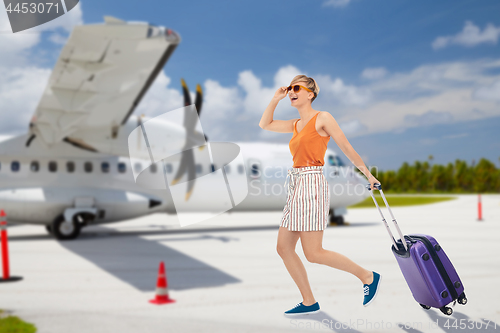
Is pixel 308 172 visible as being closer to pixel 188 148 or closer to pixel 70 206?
pixel 188 148

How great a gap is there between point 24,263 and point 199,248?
3647 mm

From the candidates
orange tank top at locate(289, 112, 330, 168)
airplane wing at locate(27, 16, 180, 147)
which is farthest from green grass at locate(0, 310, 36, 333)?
airplane wing at locate(27, 16, 180, 147)

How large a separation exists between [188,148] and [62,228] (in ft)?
13.5

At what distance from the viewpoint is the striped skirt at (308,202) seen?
1.98 meters

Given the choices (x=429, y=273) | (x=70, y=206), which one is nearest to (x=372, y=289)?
(x=429, y=273)

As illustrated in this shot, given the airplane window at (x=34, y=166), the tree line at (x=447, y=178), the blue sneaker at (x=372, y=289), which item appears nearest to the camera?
the blue sneaker at (x=372, y=289)

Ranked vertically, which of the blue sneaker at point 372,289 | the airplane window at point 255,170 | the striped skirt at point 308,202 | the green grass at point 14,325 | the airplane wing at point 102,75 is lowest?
the green grass at point 14,325

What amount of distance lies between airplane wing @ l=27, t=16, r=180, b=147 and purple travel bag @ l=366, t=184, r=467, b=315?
436 centimetres

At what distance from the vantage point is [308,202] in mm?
1987

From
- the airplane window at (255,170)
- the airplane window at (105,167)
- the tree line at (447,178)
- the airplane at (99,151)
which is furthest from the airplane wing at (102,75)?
the tree line at (447,178)

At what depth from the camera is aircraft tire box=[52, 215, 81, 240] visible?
10.8m

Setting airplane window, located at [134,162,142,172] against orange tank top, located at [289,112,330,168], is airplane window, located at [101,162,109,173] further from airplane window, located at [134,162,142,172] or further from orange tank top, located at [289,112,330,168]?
orange tank top, located at [289,112,330,168]

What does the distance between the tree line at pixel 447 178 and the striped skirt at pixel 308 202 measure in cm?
5130

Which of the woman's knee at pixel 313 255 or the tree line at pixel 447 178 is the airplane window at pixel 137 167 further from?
the tree line at pixel 447 178
